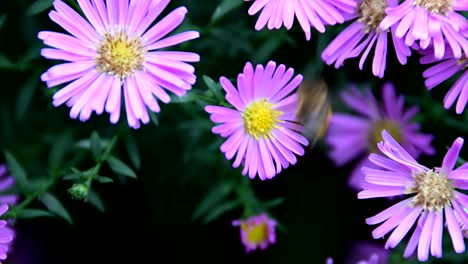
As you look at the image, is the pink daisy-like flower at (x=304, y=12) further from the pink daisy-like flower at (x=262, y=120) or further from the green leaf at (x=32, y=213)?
the green leaf at (x=32, y=213)

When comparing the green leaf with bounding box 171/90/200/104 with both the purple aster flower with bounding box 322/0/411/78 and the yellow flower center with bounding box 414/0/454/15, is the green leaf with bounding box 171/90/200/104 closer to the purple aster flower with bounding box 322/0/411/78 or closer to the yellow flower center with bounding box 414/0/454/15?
the purple aster flower with bounding box 322/0/411/78

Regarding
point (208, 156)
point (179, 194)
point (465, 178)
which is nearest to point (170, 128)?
point (208, 156)

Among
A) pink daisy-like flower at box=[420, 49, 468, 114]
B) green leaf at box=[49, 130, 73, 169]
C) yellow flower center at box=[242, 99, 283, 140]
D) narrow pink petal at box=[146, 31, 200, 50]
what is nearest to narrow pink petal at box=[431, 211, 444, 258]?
pink daisy-like flower at box=[420, 49, 468, 114]

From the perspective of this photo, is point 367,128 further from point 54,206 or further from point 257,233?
point 54,206

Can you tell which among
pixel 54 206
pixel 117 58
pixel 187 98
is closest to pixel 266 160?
pixel 187 98

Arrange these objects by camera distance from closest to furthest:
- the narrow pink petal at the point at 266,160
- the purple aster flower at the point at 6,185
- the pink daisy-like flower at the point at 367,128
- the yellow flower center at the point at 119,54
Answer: the narrow pink petal at the point at 266,160 < the yellow flower center at the point at 119,54 < the purple aster flower at the point at 6,185 < the pink daisy-like flower at the point at 367,128

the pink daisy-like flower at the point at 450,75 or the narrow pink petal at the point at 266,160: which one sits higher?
the pink daisy-like flower at the point at 450,75

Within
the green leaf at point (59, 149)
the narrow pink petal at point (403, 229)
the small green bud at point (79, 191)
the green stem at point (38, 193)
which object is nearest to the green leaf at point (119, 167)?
the green stem at point (38, 193)

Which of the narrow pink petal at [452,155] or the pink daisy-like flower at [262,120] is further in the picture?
the pink daisy-like flower at [262,120]
